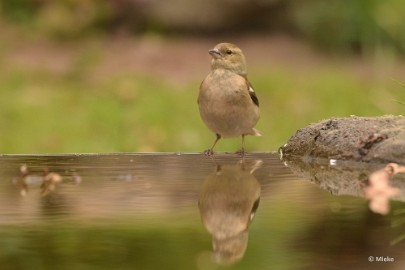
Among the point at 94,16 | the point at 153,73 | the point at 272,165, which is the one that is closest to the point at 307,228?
the point at 272,165

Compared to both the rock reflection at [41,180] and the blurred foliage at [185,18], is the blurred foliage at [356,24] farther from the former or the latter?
the rock reflection at [41,180]

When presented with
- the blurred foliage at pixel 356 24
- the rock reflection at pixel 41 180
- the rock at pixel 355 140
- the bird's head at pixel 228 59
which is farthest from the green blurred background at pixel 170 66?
the rock reflection at pixel 41 180

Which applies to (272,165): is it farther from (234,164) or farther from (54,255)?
(54,255)

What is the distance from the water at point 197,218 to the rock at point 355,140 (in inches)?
2.9

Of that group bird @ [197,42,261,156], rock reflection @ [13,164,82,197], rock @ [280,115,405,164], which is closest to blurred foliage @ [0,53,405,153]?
bird @ [197,42,261,156]

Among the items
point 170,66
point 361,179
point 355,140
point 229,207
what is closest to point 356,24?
point 170,66

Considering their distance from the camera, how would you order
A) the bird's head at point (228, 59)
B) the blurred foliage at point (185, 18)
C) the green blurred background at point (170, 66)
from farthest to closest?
the blurred foliage at point (185, 18) < the green blurred background at point (170, 66) < the bird's head at point (228, 59)

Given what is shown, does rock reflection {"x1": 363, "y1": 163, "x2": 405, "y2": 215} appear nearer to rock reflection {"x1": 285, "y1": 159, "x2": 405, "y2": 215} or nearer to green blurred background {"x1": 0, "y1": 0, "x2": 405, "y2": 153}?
rock reflection {"x1": 285, "y1": 159, "x2": 405, "y2": 215}

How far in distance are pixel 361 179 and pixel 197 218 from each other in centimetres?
89

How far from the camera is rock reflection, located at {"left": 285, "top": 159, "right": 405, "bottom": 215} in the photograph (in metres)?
3.30

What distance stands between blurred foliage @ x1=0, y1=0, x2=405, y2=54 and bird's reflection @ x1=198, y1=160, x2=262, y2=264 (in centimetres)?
873

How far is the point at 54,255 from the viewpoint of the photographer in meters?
2.48

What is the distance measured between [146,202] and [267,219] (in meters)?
0.47

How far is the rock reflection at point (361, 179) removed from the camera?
130 inches
